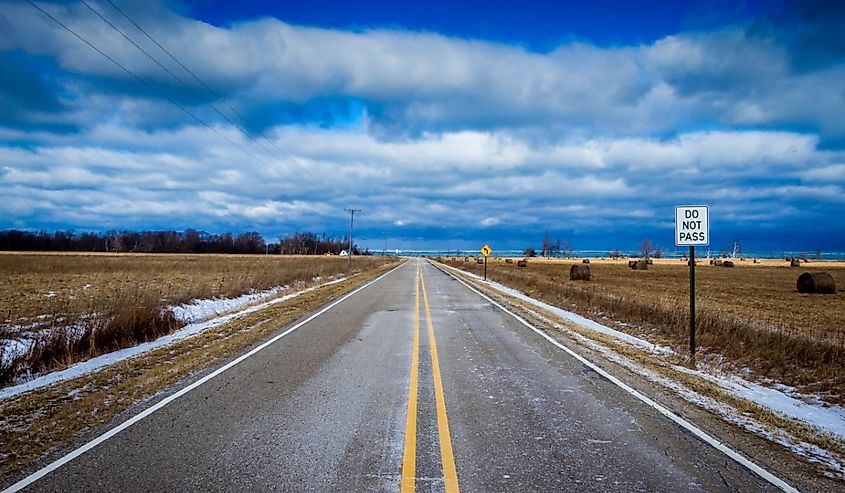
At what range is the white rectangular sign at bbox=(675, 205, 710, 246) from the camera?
9.77 metres

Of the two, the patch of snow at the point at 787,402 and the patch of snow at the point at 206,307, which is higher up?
the patch of snow at the point at 787,402

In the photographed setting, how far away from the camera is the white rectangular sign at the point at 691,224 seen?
32.0ft

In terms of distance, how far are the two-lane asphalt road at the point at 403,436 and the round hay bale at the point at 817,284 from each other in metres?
30.1

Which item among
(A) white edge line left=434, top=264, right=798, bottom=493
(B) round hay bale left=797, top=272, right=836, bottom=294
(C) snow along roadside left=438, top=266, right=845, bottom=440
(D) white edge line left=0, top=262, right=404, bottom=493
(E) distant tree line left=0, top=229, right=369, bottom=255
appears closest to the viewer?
(D) white edge line left=0, top=262, right=404, bottom=493

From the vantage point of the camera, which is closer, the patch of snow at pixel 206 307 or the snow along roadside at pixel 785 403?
the snow along roadside at pixel 785 403

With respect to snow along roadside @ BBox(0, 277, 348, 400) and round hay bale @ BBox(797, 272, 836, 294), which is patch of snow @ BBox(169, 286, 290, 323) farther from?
round hay bale @ BBox(797, 272, 836, 294)

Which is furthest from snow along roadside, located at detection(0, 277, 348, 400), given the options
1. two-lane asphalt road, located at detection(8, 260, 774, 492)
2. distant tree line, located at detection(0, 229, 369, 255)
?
distant tree line, located at detection(0, 229, 369, 255)

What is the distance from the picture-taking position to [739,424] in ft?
19.0

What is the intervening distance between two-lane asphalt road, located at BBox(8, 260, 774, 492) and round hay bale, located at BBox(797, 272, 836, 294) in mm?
30054

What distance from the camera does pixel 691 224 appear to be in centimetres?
988

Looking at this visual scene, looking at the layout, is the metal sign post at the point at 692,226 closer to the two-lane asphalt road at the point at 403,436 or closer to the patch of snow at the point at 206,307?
the two-lane asphalt road at the point at 403,436

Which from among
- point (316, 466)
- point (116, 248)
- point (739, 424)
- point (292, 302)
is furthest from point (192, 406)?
point (116, 248)

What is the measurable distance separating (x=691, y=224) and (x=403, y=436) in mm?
7759

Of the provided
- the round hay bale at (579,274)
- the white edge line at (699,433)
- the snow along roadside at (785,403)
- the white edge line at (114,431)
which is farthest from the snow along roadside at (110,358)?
the round hay bale at (579,274)
